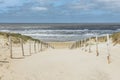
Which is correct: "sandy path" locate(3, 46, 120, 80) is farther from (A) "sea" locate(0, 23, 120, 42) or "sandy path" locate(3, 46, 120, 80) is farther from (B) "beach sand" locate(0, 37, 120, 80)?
(A) "sea" locate(0, 23, 120, 42)

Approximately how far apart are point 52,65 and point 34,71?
206cm

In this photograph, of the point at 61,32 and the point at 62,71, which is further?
the point at 61,32

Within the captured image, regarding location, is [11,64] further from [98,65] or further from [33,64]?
[98,65]

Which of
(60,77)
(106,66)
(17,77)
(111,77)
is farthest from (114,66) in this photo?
(17,77)

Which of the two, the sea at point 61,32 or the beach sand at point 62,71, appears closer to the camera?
the beach sand at point 62,71

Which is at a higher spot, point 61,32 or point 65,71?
point 61,32

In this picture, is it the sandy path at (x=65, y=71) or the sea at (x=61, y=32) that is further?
the sea at (x=61, y=32)

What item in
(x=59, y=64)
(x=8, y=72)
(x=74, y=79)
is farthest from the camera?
(x=59, y=64)

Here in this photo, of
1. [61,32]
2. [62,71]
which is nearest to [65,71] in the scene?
[62,71]

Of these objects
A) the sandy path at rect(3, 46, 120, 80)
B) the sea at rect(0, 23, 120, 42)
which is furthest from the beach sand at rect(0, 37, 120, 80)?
the sea at rect(0, 23, 120, 42)

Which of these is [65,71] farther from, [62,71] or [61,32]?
[61,32]

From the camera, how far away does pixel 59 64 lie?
17.2 m

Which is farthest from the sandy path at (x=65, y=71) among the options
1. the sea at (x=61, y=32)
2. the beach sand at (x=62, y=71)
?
the sea at (x=61, y=32)

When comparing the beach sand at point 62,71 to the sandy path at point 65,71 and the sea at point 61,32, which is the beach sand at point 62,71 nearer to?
the sandy path at point 65,71
